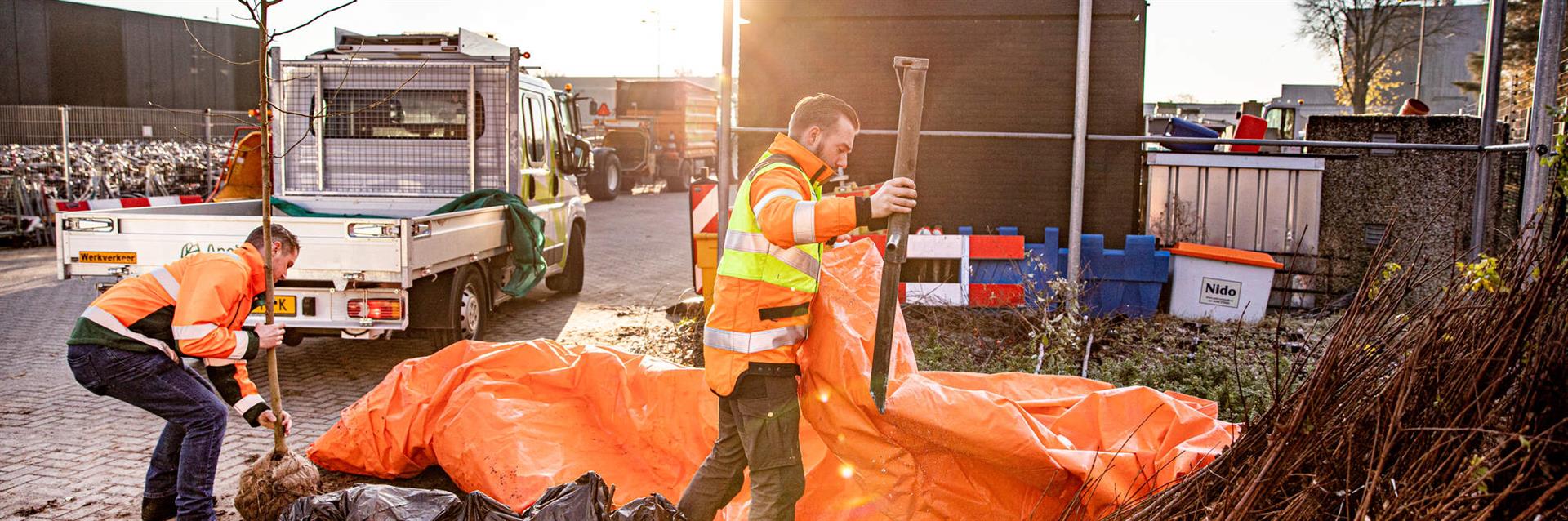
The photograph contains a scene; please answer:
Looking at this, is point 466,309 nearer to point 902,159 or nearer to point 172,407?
point 172,407

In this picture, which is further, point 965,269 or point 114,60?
point 114,60

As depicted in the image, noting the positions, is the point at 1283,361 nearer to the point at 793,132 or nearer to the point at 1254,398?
the point at 1254,398

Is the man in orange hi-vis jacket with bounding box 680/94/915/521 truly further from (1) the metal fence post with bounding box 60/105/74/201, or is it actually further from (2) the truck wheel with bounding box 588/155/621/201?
(2) the truck wheel with bounding box 588/155/621/201

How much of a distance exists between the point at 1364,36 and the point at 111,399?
102ft

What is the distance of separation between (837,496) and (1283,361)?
2891mm

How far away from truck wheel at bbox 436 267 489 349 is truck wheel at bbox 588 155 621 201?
49.0 ft

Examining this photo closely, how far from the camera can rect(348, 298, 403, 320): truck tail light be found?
22.8 feet

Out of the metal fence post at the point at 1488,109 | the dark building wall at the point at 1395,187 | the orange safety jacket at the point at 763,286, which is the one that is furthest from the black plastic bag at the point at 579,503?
the dark building wall at the point at 1395,187

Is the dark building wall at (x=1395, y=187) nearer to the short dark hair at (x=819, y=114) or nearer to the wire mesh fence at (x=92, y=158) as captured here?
the short dark hair at (x=819, y=114)

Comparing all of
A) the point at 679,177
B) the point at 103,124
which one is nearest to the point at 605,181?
the point at 679,177

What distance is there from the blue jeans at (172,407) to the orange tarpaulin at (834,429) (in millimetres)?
660

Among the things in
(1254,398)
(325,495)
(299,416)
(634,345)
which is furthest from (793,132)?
(634,345)

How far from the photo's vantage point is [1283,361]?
5.73 meters

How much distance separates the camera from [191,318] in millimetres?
4070
